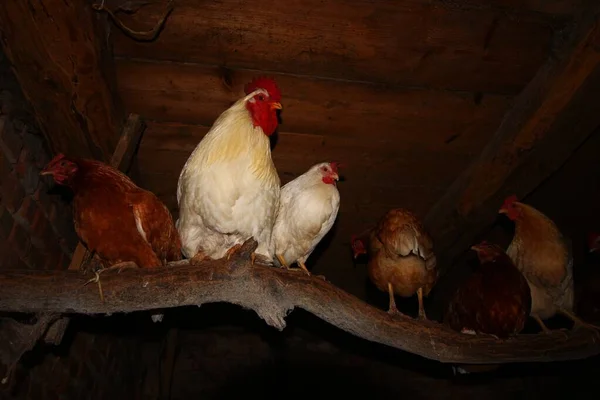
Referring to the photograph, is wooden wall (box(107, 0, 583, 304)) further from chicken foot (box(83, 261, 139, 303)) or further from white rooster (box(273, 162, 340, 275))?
chicken foot (box(83, 261, 139, 303))

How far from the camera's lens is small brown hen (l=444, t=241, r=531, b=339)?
2.76 metres

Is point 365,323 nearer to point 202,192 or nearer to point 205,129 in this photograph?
point 202,192

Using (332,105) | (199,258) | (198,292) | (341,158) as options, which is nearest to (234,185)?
(199,258)

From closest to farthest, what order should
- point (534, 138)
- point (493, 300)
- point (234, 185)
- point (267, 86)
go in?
point (234, 185) < point (267, 86) < point (534, 138) < point (493, 300)

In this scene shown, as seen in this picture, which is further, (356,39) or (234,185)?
(356,39)

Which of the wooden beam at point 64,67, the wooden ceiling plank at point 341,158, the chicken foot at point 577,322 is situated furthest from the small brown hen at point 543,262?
the wooden beam at point 64,67

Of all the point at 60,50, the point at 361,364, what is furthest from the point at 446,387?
the point at 60,50

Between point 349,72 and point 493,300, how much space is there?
1563 millimetres

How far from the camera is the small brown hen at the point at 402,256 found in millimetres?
2730

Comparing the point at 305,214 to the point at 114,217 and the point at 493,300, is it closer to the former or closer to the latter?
the point at 114,217

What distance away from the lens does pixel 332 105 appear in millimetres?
2725

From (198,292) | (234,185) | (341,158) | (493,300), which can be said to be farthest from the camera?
(341,158)

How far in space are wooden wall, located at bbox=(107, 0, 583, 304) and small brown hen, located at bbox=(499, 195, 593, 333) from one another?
60 cm

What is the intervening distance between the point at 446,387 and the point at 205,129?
341cm
